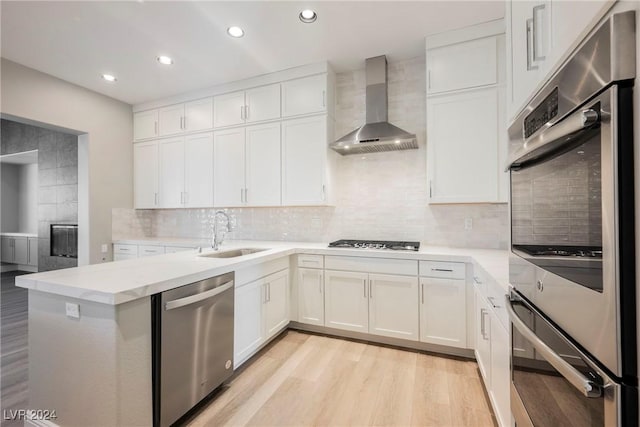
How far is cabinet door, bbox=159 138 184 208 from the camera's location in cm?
390

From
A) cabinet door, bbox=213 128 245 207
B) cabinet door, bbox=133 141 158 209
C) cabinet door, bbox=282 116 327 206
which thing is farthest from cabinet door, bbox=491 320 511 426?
cabinet door, bbox=133 141 158 209

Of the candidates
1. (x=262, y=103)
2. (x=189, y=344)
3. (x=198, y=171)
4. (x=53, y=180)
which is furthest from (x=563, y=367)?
(x=53, y=180)

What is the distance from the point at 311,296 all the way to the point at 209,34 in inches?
105

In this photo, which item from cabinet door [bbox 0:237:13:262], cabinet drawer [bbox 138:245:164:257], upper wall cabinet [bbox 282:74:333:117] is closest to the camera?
upper wall cabinet [bbox 282:74:333:117]

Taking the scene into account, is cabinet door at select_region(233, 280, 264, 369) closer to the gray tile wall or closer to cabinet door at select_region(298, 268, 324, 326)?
cabinet door at select_region(298, 268, 324, 326)

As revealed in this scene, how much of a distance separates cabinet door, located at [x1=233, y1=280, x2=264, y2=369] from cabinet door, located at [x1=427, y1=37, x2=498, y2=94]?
2.45 metres

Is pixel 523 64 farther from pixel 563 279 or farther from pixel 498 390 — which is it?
pixel 498 390

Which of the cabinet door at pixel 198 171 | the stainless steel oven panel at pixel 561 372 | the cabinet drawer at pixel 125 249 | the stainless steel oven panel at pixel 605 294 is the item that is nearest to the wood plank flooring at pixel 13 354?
the cabinet drawer at pixel 125 249

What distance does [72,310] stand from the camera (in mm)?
1398

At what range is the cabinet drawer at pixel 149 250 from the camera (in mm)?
3674

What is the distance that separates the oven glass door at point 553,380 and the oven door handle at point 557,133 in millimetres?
501

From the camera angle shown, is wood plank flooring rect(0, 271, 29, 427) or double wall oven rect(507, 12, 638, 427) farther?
wood plank flooring rect(0, 271, 29, 427)

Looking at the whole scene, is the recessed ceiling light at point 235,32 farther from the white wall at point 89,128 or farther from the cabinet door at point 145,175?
the white wall at point 89,128

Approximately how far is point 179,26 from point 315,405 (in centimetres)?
320
